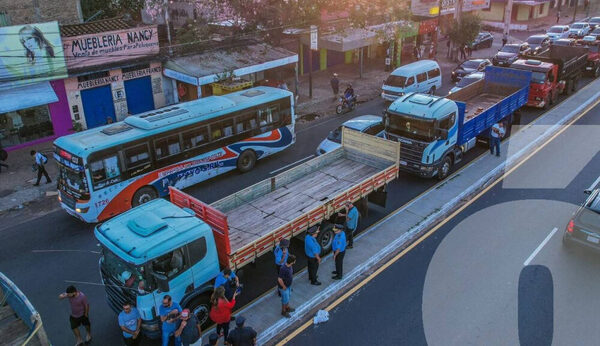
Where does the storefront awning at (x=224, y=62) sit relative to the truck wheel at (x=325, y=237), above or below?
above

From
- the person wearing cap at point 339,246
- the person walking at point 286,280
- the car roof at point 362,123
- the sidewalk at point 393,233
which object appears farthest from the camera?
the car roof at point 362,123

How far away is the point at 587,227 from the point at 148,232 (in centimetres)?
1107

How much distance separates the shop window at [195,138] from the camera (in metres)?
17.3

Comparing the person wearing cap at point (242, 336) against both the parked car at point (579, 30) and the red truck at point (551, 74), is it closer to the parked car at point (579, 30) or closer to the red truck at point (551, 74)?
the red truck at point (551, 74)

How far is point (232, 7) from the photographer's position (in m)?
28.6

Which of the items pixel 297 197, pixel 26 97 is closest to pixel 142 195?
pixel 297 197

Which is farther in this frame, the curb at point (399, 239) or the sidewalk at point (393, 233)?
the sidewalk at point (393, 233)

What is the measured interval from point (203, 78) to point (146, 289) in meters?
16.6

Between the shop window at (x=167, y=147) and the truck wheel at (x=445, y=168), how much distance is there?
9.71 meters

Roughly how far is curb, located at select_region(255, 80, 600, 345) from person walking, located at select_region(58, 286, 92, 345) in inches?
149

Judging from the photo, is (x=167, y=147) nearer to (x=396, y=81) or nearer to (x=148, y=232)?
(x=148, y=232)

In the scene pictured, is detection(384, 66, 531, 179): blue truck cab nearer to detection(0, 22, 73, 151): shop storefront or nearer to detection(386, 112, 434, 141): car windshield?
detection(386, 112, 434, 141): car windshield

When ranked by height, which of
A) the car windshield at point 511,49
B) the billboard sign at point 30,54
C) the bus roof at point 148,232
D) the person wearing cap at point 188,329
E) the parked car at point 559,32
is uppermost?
the billboard sign at point 30,54

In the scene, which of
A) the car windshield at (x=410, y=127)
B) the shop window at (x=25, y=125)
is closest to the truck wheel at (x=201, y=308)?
the car windshield at (x=410, y=127)
